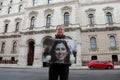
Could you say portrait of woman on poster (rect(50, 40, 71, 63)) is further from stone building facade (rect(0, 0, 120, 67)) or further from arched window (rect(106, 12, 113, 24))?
arched window (rect(106, 12, 113, 24))

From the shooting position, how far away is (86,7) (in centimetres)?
3262

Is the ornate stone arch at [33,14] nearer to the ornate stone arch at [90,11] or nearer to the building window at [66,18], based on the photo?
the building window at [66,18]

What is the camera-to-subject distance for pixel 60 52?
3.79m

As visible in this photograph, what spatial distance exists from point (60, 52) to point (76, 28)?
2515 cm

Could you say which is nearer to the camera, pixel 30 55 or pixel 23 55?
pixel 23 55

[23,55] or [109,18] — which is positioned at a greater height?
[109,18]

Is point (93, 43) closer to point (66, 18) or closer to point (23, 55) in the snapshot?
point (66, 18)

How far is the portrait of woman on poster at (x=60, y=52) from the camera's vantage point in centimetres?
376

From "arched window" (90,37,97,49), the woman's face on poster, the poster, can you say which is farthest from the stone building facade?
the woman's face on poster

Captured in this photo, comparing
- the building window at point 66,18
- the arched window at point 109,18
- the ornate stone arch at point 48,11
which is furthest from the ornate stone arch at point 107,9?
the ornate stone arch at point 48,11

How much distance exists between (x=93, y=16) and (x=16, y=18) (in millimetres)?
19357

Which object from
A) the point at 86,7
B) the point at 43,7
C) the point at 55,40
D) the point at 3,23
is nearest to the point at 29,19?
the point at 43,7

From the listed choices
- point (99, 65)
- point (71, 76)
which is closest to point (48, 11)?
point (99, 65)

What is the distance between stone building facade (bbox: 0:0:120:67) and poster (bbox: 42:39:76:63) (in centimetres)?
2351
